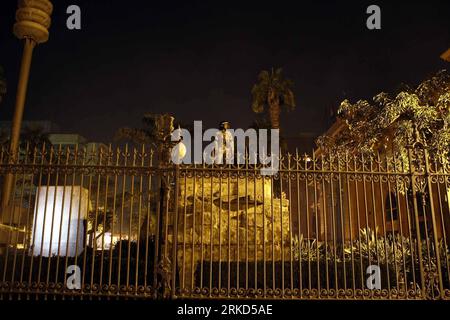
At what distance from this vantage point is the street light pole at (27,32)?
18.8m

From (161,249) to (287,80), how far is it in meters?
25.0

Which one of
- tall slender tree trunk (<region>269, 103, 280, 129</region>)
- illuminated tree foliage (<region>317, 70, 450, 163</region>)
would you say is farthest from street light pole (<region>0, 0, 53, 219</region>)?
tall slender tree trunk (<region>269, 103, 280, 129</region>)

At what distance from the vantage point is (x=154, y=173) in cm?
752

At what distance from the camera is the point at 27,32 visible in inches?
758

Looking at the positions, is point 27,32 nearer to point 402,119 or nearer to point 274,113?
point 274,113

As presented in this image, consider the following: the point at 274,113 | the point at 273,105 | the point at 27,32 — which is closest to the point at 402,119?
the point at 274,113

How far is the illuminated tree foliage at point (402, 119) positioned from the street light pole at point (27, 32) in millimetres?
14390

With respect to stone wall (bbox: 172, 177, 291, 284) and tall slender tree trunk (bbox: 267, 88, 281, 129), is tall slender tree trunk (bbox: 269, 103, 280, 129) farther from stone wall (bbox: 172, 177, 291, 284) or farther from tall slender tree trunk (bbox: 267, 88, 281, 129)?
stone wall (bbox: 172, 177, 291, 284)

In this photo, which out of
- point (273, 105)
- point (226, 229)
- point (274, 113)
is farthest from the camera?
point (273, 105)

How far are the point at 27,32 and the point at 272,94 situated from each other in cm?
1630

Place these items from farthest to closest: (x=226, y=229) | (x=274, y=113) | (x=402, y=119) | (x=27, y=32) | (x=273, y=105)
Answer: (x=273, y=105)
(x=274, y=113)
(x=27, y=32)
(x=402, y=119)
(x=226, y=229)

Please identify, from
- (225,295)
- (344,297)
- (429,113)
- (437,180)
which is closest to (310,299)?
(344,297)

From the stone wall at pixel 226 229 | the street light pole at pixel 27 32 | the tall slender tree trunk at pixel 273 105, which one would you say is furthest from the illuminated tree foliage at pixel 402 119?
the street light pole at pixel 27 32

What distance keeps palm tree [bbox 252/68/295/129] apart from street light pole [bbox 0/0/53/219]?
15011 mm
